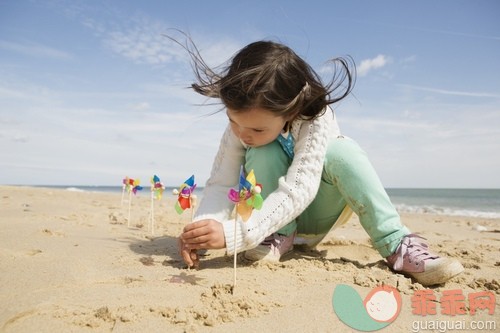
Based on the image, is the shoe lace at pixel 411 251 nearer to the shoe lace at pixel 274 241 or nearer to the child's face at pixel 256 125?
the shoe lace at pixel 274 241

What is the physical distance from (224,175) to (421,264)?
1.13m

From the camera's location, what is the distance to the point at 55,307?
1241 mm

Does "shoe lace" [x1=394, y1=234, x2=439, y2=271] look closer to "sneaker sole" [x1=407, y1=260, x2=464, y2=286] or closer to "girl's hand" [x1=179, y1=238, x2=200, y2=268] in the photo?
"sneaker sole" [x1=407, y1=260, x2=464, y2=286]

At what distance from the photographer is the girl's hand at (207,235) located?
5.44 ft

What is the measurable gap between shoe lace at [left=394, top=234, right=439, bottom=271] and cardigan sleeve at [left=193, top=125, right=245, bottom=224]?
2.98 feet

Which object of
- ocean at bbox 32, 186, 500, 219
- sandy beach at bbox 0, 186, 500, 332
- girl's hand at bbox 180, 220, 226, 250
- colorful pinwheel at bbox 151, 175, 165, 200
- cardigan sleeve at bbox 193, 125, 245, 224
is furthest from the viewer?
ocean at bbox 32, 186, 500, 219

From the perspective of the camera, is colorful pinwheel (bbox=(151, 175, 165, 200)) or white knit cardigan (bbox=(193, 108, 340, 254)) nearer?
white knit cardigan (bbox=(193, 108, 340, 254))

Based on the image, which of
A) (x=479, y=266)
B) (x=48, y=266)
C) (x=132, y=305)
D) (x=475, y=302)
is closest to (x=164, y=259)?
(x=48, y=266)

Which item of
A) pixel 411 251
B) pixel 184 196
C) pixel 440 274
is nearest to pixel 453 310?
pixel 440 274

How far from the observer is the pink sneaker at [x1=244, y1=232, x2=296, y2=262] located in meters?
1.87

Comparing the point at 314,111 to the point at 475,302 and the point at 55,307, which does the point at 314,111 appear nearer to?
the point at 475,302

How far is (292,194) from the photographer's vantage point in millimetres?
1739

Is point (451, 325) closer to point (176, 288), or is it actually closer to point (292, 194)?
point (292, 194)

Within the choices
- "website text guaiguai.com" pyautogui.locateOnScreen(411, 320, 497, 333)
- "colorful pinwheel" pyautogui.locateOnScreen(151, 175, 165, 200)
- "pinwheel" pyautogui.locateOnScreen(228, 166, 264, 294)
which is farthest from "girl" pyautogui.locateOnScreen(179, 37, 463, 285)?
"colorful pinwheel" pyautogui.locateOnScreen(151, 175, 165, 200)
